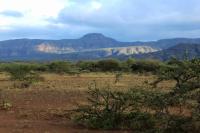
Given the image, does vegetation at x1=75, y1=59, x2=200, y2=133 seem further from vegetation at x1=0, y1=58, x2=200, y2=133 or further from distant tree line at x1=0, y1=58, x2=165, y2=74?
distant tree line at x1=0, y1=58, x2=165, y2=74

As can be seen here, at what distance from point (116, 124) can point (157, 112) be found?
5.99ft

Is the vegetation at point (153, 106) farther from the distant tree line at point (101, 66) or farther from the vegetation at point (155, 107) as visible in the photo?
the distant tree line at point (101, 66)

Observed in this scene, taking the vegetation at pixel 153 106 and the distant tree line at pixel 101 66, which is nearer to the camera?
the vegetation at pixel 153 106

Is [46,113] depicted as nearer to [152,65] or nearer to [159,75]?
[159,75]

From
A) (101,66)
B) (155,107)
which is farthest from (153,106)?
(101,66)

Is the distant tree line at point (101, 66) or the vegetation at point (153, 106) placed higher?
the vegetation at point (153, 106)

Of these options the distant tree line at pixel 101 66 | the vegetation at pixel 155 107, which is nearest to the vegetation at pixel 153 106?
the vegetation at pixel 155 107

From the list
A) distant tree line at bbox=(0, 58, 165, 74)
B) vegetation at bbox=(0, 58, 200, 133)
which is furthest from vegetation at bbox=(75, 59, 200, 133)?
distant tree line at bbox=(0, 58, 165, 74)

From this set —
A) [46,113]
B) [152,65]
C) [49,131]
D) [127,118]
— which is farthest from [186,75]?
[152,65]

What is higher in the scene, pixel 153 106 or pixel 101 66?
pixel 153 106

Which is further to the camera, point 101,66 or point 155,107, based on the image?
point 101,66

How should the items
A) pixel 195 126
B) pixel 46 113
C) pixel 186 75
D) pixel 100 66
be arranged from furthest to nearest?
pixel 100 66
pixel 46 113
pixel 186 75
pixel 195 126

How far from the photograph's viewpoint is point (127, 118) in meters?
16.5

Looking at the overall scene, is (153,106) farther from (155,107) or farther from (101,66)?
(101,66)
